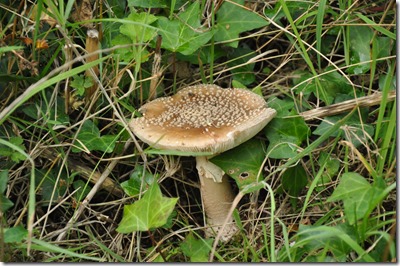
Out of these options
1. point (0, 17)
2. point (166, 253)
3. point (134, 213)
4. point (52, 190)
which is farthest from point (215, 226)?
point (0, 17)

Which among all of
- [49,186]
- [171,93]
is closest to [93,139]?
[49,186]

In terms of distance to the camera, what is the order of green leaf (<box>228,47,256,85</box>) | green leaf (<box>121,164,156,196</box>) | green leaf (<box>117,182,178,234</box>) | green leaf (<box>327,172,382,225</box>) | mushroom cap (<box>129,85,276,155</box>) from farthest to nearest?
green leaf (<box>228,47,256,85</box>) < green leaf (<box>121,164,156,196</box>) < mushroom cap (<box>129,85,276,155</box>) < green leaf (<box>117,182,178,234</box>) < green leaf (<box>327,172,382,225</box>)

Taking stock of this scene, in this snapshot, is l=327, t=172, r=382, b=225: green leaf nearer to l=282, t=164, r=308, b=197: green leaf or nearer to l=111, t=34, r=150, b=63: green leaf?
l=282, t=164, r=308, b=197: green leaf

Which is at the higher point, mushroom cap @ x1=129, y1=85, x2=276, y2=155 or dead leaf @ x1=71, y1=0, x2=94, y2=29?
dead leaf @ x1=71, y1=0, x2=94, y2=29

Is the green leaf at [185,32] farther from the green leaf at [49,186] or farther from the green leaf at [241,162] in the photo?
the green leaf at [49,186]

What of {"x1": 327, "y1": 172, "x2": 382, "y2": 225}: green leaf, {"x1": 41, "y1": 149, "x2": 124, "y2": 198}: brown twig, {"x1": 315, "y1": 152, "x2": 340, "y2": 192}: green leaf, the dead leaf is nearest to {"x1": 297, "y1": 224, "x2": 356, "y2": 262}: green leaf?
{"x1": 327, "y1": 172, "x2": 382, "y2": 225}: green leaf

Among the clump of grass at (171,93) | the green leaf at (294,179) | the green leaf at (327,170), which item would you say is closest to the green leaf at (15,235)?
the clump of grass at (171,93)
